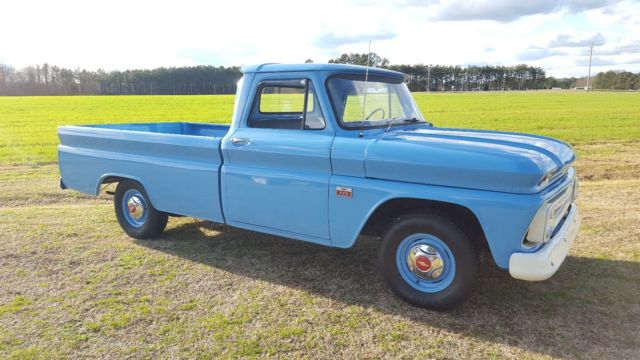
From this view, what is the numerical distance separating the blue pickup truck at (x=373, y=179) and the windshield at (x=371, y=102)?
12 mm

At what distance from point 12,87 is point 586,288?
98.8 metres

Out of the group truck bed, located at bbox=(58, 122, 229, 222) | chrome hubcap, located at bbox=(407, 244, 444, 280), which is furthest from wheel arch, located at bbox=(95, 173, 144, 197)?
chrome hubcap, located at bbox=(407, 244, 444, 280)

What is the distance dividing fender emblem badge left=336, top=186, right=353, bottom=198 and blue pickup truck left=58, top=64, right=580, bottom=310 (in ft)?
0.05

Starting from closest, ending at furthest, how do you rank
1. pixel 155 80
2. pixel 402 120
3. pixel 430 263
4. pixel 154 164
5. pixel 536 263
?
pixel 536 263 < pixel 430 263 < pixel 402 120 < pixel 154 164 < pixel 155 80

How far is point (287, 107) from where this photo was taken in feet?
14.5

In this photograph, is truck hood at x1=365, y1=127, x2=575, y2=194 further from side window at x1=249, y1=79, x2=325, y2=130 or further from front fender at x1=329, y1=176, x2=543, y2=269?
side window at x1=249, y1=79, x2=325, y2=130

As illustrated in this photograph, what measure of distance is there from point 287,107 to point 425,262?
6.43 ft

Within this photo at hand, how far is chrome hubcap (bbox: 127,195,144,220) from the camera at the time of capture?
16.9 ft

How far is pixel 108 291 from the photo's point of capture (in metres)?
3.95

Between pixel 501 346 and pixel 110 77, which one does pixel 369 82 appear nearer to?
pixel 501 346

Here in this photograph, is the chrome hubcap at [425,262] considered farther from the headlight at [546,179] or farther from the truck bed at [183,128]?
the truck bed at [183,128]

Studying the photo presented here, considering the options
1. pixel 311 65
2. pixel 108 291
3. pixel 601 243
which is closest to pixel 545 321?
pixel 601 243

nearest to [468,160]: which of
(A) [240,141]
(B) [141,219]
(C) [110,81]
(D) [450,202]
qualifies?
(D) [450,202]

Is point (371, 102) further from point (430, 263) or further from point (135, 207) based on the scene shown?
point (135, 207)
